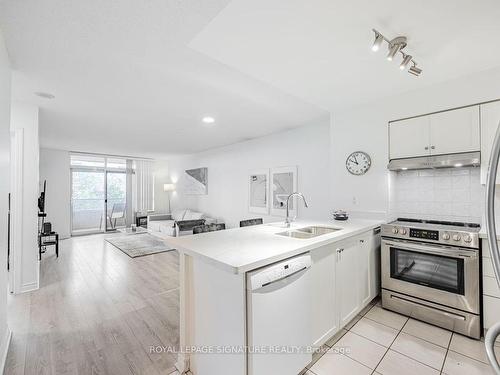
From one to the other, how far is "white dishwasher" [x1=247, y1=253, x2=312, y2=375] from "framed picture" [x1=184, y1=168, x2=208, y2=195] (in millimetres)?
5258

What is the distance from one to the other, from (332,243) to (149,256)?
386 centimetres

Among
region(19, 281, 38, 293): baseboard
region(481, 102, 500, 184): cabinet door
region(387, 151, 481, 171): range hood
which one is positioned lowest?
region(19, 281, 38, 293): baseboard

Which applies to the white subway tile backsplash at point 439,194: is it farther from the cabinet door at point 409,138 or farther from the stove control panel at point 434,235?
the stove control panel at point 434,235

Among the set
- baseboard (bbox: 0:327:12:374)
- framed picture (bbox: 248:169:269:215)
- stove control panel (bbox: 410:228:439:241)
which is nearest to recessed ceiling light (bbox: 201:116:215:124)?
framed picture (bbox: 248:169:269:215)

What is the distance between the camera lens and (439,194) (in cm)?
263

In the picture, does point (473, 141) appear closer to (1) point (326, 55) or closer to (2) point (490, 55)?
(2) point (490, 55)

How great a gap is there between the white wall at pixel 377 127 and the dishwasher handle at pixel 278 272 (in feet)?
5.97

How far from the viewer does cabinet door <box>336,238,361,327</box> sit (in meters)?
2.03

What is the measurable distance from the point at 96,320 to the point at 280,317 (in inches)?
80.8

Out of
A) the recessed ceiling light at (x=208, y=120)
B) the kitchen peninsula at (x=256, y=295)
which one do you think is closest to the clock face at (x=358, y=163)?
the kitchen peninsula at (x=256, y=295)

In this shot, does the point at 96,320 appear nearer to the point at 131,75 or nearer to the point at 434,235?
the point at 131,75

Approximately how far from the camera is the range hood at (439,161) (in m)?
2.21

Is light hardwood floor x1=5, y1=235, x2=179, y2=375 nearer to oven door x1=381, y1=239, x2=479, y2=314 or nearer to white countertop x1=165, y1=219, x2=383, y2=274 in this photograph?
white countertop x1=165, y1=219, x2=383, y2=274

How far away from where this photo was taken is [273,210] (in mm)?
4660
